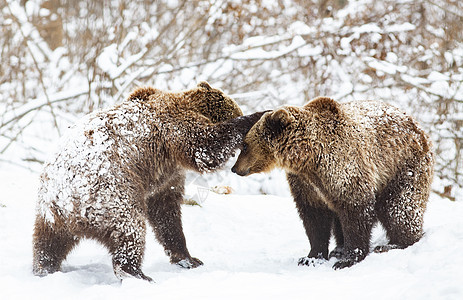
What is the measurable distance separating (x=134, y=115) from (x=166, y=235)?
4.27 feet

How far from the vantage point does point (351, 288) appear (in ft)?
10.7

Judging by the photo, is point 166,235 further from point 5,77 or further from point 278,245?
point 5,77

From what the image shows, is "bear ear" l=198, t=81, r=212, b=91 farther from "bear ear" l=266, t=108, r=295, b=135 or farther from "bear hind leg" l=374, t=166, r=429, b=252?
"bear hind leg" l=374, t=166, r=429, b=252

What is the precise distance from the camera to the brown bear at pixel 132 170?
4.09m

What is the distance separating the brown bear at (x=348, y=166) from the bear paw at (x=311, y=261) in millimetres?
12

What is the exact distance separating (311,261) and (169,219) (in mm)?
1499

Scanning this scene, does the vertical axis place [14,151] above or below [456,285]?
above

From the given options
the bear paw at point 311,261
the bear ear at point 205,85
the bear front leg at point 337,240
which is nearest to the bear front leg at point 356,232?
the bear paw at point 311,261

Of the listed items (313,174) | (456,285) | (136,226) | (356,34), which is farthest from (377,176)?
(356,34)

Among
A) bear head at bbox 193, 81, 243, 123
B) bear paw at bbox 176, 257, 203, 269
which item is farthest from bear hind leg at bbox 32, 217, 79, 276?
bear head at bbox 193, 81, 243, 123

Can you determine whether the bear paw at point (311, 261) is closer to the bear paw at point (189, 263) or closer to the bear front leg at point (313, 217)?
the bear front leg at point (313, 217)

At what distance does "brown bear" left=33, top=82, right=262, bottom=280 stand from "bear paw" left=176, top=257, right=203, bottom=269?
10mm

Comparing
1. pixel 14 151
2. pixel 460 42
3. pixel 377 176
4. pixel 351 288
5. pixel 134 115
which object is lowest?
pixel 351 288

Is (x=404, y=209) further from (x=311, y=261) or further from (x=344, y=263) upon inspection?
(x=311, y=261)
